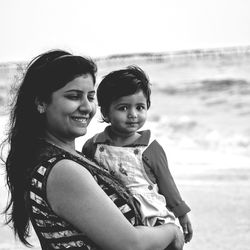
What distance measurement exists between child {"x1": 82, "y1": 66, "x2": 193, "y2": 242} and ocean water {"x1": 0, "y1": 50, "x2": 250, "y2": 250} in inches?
80.5

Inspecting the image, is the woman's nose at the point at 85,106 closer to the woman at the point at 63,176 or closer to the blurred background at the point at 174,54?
the woman at the point at 63,176

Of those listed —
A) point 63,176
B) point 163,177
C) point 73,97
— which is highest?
point 73,97

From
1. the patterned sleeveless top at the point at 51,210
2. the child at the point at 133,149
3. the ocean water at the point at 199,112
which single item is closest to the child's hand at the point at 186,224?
the child at the point at 133,149

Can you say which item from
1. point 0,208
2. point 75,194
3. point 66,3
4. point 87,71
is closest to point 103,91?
point 87,71

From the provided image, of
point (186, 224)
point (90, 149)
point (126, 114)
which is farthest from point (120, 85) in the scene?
point (186, 224)

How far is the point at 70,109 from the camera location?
3.09ft

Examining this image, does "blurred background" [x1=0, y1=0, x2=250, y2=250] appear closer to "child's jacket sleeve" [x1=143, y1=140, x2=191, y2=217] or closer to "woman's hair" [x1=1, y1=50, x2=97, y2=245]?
"child's jacket sleeve" [x1=143, y1=140, x2=191, y2=217]

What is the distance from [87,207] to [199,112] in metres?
2.86

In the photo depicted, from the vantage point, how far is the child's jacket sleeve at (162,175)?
120 centimetres

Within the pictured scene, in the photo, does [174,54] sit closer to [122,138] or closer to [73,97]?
[122,138]

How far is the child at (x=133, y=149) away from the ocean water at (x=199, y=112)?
2046 millimetres

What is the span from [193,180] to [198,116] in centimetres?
55

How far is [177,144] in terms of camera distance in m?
3.58

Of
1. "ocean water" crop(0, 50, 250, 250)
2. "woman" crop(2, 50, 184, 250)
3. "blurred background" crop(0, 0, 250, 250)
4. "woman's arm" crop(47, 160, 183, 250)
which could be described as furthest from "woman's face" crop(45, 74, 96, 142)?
"blurred background" crop(0, 0, 250, 250)
